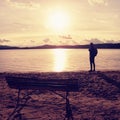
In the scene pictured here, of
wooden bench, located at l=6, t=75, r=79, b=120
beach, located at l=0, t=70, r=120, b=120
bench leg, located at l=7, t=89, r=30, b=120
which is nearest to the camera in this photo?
bench leg, located at l=7, t=89, r=30, b=120

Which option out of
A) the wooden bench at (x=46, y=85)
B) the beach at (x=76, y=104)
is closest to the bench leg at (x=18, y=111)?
the wooden bench at (x=46, y=85)

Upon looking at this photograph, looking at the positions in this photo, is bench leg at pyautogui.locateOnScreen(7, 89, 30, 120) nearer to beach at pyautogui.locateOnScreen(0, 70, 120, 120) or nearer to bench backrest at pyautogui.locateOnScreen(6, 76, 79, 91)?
beach at pyautogui.locateOnScreen(0, 70, 120, 120)

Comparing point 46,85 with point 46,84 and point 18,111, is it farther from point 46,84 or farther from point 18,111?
point 18,111

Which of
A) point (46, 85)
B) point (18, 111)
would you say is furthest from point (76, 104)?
point (18, 111)

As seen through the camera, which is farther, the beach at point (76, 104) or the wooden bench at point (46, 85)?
the wooden bench at point (46, 85)

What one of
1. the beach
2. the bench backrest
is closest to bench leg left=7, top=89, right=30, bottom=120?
the beach

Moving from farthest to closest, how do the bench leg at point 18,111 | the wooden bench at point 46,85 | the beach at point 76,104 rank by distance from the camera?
the wooden bench at point 46,85 → the beach at point 76,104 → the bench leg at point 18,111

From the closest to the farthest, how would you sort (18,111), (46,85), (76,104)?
1. (18,111)
2. (46,85)
3. (76,104)

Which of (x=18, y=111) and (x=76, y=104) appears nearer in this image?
(x=18, y=111)

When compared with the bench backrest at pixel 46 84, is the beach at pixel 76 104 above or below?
below

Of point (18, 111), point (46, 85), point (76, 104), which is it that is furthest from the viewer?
point (76, 104)

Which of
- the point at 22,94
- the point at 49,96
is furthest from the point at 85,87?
the point at 22,94

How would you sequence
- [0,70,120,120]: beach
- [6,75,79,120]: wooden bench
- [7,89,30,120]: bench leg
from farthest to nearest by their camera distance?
1. [6,75,79,120]: wooden bench
2. [0,70,120,120]: beach
3. [7,89,30,120]: bench leg

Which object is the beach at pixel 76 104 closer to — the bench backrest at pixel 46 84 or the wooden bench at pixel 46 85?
the wooden bench at pixel 46 85
